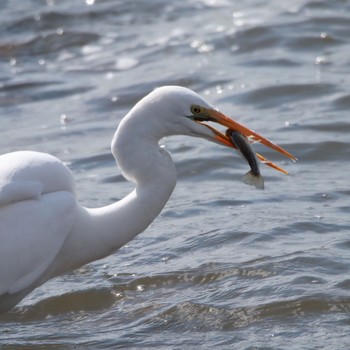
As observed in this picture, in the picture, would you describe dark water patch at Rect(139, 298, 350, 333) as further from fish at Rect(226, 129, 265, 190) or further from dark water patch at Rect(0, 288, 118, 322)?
fish at Rect(226, 129, 265, 190)

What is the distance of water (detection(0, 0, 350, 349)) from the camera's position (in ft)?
19.1

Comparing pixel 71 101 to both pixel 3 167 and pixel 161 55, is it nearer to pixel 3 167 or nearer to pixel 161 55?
pixel 161 55

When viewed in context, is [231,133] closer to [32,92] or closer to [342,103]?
[342,103]

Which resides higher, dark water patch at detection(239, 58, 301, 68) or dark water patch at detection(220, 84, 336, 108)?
dark water patch at detection(239, 58, 301, 68)

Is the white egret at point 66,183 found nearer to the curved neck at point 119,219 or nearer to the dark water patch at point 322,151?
the curved neck at point 119,219

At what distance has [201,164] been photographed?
27.8 feet

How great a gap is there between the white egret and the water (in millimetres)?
616

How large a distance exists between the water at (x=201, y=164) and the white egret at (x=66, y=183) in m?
0.62

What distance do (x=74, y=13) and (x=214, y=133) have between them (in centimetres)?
954

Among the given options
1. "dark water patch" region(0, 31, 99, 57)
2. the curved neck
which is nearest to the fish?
the curved neck

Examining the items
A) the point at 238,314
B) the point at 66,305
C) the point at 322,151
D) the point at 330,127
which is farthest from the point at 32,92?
the point at 238,314

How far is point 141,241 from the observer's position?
278 inches

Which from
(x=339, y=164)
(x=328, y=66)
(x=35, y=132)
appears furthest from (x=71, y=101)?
(x=339, y=164)

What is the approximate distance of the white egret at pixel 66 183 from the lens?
17.1ft
